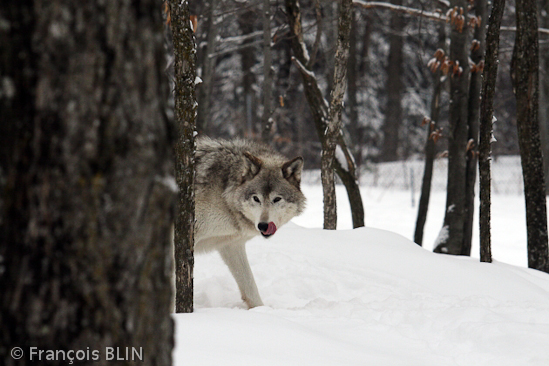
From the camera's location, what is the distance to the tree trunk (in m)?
3.42

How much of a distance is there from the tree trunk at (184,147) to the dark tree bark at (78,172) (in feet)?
7.34

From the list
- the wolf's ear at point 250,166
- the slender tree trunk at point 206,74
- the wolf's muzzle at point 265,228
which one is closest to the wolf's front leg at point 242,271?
the wolf's muzzle at point 265,228

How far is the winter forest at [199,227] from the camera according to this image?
107cm

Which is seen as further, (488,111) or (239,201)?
(488,111)


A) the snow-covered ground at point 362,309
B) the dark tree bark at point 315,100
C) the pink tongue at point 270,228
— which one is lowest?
the snow-covered ground at point 362,309

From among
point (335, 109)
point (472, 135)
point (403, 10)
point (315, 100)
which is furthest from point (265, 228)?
point (403, 10)

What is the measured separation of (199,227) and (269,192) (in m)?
0.69

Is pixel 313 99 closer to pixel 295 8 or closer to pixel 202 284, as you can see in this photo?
pixel 295 8

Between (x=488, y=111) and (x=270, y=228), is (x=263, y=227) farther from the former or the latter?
(x=488, y=111)

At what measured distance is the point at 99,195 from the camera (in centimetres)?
112

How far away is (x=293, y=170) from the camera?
189 inches

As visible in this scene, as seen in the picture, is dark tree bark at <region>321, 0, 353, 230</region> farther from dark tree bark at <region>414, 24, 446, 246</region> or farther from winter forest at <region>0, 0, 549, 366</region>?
dark tree bark at <region>414, 24, 446, 246</region>

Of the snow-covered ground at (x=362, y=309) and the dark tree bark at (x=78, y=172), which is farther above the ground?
the dark tree bark at (x=78, y=172)

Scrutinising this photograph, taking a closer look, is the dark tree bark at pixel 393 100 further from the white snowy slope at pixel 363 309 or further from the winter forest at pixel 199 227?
the white snowy slope at pixel 363 309
